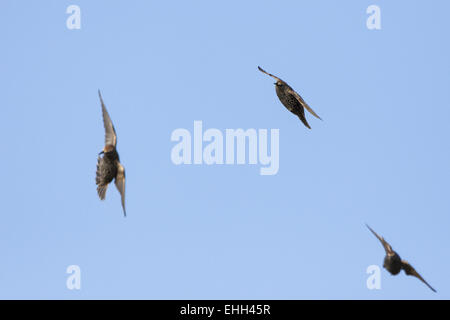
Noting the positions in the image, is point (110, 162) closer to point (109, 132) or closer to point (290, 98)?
point (109, 132)

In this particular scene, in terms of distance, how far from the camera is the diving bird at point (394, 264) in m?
20.1

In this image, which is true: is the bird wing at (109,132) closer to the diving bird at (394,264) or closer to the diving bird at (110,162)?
the diving bird at (110,162)

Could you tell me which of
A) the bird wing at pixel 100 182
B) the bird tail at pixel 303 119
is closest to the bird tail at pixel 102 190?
the bird wing at pixel 100 182

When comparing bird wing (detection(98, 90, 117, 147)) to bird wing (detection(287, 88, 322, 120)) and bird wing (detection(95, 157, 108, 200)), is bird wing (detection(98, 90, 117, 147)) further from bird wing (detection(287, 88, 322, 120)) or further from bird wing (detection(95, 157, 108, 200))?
bird wing (detection(287, 88, 322, 120))

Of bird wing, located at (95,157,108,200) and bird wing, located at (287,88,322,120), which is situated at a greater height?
bird wing, located at (287,88,322,120)

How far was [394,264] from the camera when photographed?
791 inches

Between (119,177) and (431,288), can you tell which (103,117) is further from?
(431,288)

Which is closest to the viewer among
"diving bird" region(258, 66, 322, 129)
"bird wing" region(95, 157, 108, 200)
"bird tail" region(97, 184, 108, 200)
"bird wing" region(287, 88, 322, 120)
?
"bird wing" region(95, 157, 108, 200)

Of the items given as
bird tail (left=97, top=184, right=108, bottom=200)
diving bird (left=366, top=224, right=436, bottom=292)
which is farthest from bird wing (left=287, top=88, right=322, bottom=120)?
bird tail (left=97, top=184, right=108, bottom=200)

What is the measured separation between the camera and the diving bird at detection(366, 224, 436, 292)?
20.1 metres

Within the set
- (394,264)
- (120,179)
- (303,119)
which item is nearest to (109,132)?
(120,179)
